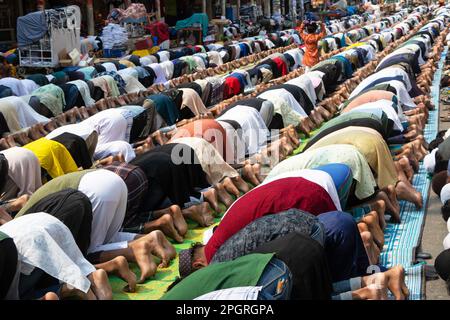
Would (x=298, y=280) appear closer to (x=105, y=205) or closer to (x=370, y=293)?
(x=370, y=293)

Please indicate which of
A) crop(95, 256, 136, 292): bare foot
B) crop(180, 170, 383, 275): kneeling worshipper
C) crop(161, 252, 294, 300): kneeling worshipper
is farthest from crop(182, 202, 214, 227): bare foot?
crop(161, 252, 294, 300): kneeling worshipper

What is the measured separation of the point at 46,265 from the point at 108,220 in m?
0.98

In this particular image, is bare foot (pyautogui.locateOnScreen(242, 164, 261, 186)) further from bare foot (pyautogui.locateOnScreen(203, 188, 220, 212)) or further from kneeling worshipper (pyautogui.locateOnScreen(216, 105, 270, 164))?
bare foot (pyautogui.locateOnScreen(203, 188, 220, 212))

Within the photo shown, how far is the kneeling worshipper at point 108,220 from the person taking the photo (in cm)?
535

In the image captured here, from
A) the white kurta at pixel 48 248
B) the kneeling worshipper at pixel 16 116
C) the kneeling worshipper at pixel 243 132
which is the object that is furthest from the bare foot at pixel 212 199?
the kneeling worshipper at pixel 16 116

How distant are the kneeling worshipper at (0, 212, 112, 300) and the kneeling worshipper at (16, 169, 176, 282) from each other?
0.57m

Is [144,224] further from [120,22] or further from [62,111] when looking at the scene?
[120,22]

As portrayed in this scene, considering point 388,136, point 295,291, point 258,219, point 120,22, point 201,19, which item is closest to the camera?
point 295,291

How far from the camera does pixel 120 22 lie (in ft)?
71.1

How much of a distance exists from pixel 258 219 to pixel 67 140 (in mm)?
3779

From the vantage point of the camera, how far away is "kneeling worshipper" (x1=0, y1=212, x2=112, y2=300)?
442 cm

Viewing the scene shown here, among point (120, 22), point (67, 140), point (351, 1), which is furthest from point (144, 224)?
point (351, 1)

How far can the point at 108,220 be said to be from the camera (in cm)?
546

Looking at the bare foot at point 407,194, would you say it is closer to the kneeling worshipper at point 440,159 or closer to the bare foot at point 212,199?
the kneeling worshipper at point 440,159
